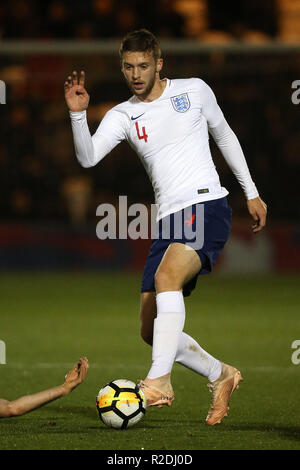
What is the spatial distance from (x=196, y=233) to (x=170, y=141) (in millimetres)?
512

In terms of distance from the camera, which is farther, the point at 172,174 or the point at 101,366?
the point at 101,366

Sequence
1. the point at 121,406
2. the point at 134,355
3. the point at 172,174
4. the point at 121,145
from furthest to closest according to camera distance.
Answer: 1. the point at 121,145
2. the point at 134,355
3. the point at 172,174
4. the point at 121,406

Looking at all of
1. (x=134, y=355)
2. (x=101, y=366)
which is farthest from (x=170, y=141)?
(x=134, y=355)

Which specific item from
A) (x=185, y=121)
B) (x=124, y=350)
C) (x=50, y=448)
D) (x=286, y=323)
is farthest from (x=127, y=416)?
(x=286, y=323)

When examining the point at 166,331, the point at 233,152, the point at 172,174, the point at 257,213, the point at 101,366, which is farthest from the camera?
the point at 101,366

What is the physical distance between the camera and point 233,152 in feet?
17.0

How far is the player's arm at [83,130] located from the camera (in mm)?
4793

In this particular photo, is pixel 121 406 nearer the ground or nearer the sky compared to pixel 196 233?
nearer the ground

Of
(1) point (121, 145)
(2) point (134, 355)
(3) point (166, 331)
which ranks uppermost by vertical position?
(1) point (121, 145)

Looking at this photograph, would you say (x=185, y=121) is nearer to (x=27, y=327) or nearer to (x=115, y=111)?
(x=115, y=111)

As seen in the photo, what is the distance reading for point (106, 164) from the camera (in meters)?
13.9

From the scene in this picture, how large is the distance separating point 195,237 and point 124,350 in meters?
2.81

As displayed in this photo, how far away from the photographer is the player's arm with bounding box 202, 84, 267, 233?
5090mm

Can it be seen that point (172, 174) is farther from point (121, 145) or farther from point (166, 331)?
point (121, 145)
